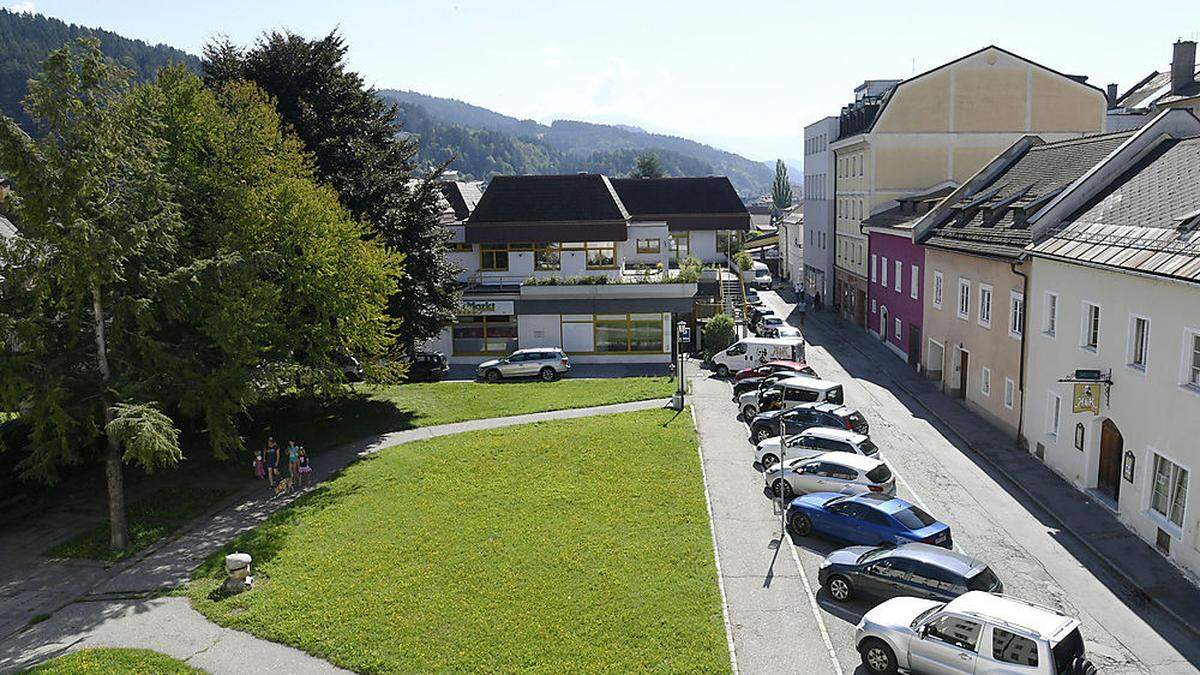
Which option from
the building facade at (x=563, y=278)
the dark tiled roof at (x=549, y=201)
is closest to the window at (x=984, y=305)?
the building facade at (x=563, y=278)

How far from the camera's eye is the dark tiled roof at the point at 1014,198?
27.7m

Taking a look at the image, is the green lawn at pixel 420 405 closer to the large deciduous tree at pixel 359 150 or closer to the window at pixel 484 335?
A: the large deciduous tree at pixel 359 150

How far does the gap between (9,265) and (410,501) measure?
427 inches

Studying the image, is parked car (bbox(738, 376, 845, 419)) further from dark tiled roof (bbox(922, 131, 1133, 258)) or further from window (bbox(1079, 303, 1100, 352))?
window (bbox(1079, 303, 1100, 352))

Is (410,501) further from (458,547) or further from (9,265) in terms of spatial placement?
(9,265)

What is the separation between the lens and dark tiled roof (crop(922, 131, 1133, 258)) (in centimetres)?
2769

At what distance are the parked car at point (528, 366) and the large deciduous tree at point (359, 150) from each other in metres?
4.26

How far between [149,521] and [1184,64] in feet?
204

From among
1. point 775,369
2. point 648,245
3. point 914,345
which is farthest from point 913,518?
point 648,245

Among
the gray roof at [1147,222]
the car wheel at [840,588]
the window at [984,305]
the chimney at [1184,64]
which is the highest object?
the chimney at [1184,64]

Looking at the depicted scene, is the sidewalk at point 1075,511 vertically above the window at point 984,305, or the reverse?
the window at point 984,305

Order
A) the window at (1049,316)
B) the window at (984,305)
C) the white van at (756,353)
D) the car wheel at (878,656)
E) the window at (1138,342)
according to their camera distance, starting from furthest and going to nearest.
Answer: the white van at (756,353)
the window at (984,305)
the window at (1049,316)
the window at (1138,342)
the car wheel at (878,656)

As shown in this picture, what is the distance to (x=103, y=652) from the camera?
15617 mm

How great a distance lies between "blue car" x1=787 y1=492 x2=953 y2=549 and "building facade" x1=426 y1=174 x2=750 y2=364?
22054 millimetres
